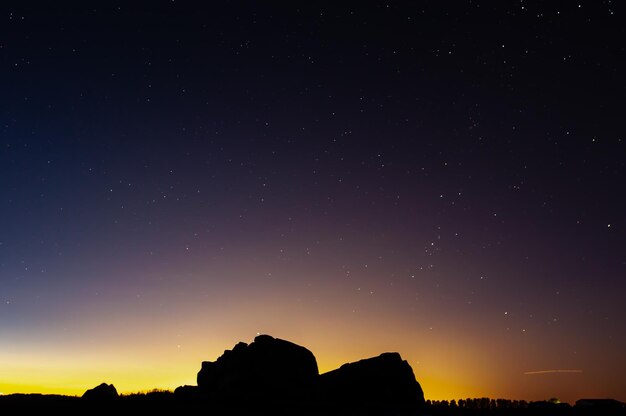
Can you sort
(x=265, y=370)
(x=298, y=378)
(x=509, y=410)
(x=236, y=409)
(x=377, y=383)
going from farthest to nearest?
(x=298, y=378), (x=265, y=370), (x=377, y=383), (x=509, y=410), (x=236, y=409)

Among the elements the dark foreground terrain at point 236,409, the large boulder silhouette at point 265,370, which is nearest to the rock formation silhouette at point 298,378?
the large boulder silhouette at point 265,370

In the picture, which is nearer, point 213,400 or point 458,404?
point 213,400

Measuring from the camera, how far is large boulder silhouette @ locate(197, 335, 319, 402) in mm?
33188

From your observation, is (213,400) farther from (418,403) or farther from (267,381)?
(418,403)

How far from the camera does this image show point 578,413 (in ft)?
74.2

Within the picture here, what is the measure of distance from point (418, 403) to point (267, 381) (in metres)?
10.4

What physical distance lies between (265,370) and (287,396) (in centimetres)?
567

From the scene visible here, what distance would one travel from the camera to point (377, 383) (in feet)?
103

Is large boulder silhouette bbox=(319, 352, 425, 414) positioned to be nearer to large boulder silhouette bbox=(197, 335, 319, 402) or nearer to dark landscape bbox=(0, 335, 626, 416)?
dark landscape bbox=(0, 335, 626, 416)

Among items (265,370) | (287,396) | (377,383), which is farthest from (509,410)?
(265,370)

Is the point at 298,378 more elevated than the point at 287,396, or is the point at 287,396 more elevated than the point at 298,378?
the point at 298,378

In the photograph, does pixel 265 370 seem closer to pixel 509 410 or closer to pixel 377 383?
pixel 377 383

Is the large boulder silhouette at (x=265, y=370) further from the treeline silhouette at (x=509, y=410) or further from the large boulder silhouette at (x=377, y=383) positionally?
the treeline silhouette at (x=509, y=410)

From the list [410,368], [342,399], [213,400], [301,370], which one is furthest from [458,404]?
[213,400]
